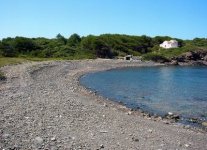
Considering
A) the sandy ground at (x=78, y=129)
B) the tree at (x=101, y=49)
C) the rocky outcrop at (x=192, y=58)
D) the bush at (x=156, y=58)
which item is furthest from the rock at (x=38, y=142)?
the tree at (x=101, y=49)

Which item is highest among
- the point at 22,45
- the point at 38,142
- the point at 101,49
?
the point at 22,45

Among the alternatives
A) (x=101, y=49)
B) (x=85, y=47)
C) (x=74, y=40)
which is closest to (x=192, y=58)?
(x=101, y=49)

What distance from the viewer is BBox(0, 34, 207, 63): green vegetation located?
114m

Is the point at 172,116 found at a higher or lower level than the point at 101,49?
lower

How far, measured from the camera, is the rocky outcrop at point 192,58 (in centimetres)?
13085

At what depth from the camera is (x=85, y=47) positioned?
135 m

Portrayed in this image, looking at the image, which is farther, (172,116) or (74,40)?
(74,40)

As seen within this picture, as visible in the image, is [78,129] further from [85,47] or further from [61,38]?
[61,38]

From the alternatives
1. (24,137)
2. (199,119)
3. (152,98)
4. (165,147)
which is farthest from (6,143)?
(152,98)

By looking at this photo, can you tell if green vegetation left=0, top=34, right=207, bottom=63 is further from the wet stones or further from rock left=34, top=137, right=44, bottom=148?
rock left=34, top=137, right=44, bottom=148

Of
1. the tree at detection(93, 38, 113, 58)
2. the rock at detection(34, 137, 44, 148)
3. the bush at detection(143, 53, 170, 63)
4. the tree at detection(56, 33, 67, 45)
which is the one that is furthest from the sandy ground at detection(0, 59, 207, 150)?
the tree at detection(56, 33, 67, 45)

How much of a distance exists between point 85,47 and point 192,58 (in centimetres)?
3964

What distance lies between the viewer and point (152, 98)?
42.5m

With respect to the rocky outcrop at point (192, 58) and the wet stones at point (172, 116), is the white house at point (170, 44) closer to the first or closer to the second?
the rocky outcrop at point (192, 58)
